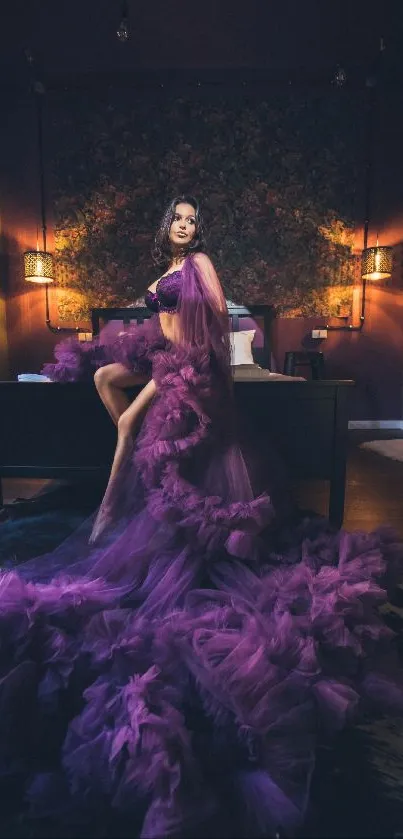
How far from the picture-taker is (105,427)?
88.7 inches

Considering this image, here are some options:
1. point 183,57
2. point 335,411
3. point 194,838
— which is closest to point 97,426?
point 335,411

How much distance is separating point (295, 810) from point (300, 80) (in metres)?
5.36

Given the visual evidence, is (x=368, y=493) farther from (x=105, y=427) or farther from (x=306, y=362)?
(x=306, y=362)

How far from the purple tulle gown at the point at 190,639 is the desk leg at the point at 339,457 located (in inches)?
12.6

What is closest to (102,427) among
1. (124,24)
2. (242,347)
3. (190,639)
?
(190,639)

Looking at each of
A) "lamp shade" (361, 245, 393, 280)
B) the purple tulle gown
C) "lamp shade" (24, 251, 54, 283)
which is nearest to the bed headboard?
"lamp shade" (24, 251, 54, 283)

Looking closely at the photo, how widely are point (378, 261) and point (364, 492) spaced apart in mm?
2605

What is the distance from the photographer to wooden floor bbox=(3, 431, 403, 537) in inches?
92.0

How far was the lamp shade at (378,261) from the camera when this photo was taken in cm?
446

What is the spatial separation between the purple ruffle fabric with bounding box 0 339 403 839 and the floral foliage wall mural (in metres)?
3.49

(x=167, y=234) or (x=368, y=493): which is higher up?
(x=167, y=234)

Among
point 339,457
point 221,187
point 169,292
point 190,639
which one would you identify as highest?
point 221,187

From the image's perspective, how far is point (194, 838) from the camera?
2.56 ft

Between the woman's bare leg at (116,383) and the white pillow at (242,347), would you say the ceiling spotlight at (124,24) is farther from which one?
the woman's bare leg at (116,383)
